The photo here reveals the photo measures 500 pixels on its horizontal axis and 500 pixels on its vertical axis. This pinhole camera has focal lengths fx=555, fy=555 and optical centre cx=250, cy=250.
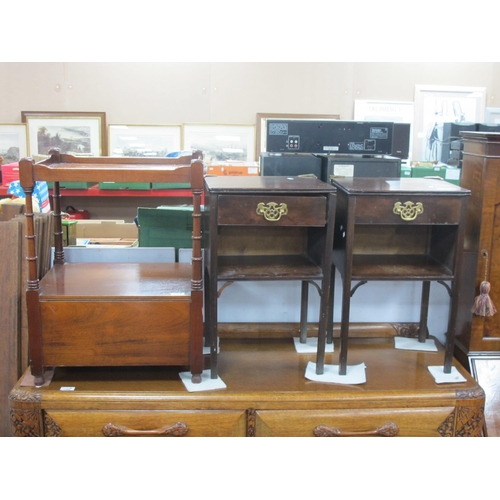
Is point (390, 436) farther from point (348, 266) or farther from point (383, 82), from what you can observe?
point (383, 82)

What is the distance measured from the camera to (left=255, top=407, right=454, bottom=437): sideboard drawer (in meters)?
1.82

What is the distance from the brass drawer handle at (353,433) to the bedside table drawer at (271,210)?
26.6 inches

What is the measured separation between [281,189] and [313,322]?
0.75 metres

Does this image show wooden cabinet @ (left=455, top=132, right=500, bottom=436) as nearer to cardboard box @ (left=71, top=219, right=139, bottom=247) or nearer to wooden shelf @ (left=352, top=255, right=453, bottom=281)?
wooden shelf @ (left=352, top=255, right=453, bottom=281)

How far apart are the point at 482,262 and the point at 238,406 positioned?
40.2 inches

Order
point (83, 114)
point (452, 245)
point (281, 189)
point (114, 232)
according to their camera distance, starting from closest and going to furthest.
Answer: point (281, 189) < point (452, 245) < point (114, 232) < point (83, 114)

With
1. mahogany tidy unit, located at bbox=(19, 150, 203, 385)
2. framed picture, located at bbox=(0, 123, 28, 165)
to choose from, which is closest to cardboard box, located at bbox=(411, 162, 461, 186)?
mahogany tidy unit, located at bbox=(19, 150, 203, 385)

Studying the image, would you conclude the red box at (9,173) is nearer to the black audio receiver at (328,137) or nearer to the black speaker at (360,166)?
the black audio receiver at (328,137)

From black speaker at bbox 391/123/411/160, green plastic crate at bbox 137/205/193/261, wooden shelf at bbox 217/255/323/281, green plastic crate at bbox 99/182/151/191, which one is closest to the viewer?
wooden shelf at bbox 217/255/323/281

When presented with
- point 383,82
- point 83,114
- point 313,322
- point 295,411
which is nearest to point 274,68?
point 383,82

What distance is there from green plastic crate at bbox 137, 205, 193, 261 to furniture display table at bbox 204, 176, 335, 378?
0.85 feet

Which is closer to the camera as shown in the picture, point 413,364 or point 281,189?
point 281,189

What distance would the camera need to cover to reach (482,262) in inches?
79.6

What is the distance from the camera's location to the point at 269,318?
7.47 feet
